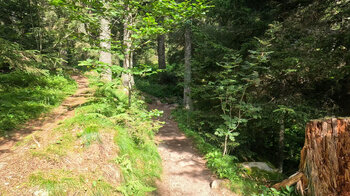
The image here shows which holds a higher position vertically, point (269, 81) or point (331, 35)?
point (331, 35)

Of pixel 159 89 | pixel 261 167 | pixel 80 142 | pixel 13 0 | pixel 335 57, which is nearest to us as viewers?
pixel 80 142

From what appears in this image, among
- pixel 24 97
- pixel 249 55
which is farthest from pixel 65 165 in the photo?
pixel 249 55

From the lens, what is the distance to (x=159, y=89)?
15.8 meters

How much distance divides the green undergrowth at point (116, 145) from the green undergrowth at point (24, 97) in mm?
1427

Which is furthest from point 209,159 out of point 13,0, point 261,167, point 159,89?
point 13,0

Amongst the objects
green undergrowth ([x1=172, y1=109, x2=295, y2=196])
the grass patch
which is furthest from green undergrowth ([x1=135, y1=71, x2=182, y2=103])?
the grass patch

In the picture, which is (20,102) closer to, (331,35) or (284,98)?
(284,98)

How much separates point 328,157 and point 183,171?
366 cm

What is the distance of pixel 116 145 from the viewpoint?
161 inches

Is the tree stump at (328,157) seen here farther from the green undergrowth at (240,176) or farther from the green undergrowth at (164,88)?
the green undergrowth at (164,88)

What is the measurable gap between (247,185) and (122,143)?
3640mm

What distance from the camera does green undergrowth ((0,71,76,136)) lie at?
15.6 feet

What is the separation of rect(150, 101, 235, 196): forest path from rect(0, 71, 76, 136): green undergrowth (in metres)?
4.12

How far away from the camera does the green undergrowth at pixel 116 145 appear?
112 inches
